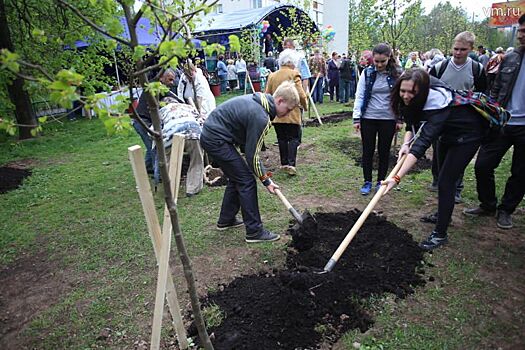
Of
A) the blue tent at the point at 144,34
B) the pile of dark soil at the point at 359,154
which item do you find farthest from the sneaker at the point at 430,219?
the blue tent at the point at 144,34

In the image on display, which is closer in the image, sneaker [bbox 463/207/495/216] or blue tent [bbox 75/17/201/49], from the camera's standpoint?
blue tent [bbox 75/17/201/49]

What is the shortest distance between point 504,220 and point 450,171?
1.18 m

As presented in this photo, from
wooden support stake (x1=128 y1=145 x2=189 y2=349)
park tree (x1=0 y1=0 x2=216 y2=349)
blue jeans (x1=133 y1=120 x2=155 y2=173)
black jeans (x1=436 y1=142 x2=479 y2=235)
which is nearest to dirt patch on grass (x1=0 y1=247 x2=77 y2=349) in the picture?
wooden support stake (x1=128 y1=145 x2=189 y2=349)

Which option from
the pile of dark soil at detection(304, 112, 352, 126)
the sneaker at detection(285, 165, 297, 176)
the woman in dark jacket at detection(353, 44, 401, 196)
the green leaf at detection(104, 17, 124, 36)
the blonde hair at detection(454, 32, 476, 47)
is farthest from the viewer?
the pile of dark soil at detection(304, 112, 352, 126)

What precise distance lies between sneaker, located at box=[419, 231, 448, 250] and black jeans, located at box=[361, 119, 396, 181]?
4.66 ft

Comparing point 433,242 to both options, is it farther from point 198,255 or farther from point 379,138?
point 198,255

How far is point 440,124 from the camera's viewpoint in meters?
3.03

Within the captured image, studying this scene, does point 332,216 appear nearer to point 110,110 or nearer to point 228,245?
point 228,245

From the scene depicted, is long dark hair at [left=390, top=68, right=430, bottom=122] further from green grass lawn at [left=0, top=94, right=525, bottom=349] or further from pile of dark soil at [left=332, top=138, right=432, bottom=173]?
pile of dark soil at [left=332, top=138, right=432, bottom=173]

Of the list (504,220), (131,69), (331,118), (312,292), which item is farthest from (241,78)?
(131,69)

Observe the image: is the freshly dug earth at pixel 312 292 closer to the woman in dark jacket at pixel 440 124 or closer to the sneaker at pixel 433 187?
the woman in dark jacket at pixel 440 124

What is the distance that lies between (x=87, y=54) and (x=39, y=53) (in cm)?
111

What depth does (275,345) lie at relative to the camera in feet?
7.84

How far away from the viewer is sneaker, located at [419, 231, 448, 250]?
3.46 metres
